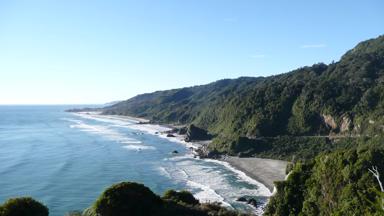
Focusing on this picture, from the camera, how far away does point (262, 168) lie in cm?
8781

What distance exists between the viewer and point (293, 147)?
102m

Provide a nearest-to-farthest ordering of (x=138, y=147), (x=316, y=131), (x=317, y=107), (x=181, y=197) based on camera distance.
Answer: (x=181, y=197)
(x=316, y=131)
(x=317, y=107)
(x=138, y=147)

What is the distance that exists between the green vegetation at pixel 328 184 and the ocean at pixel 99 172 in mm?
13422

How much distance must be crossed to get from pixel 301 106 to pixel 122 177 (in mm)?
57639

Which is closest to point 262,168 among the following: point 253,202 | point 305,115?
point 253,202

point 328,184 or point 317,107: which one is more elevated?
point 317,107

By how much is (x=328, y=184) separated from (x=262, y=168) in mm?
46305

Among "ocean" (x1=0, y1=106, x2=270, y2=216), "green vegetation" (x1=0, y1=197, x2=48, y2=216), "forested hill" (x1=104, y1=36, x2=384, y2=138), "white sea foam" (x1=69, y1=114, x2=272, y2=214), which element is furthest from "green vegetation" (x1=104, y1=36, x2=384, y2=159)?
"green vegetation" (x1=0, y1=197, x2=48, y2=216)

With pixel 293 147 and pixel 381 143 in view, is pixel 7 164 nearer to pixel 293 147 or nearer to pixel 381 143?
pixel 293 147

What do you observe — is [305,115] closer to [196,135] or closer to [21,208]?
[196,135]

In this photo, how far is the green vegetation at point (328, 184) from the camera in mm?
39312

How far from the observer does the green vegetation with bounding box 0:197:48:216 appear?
28.7 metres

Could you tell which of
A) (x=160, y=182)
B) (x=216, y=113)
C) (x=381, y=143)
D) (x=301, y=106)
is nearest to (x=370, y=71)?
(x=301, y=106)

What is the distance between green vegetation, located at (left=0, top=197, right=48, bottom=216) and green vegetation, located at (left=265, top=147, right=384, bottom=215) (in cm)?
2298
